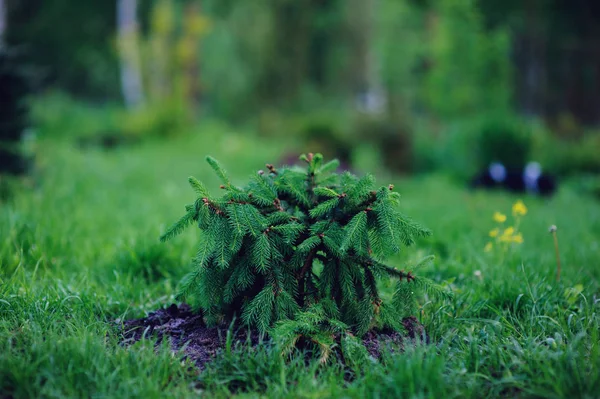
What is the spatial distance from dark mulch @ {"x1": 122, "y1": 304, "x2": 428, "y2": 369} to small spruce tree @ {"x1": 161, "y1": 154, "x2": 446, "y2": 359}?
0.08m

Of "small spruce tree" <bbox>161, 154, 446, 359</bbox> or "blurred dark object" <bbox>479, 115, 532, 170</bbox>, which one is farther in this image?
"blurred dark object" <bbox>479, 115, 532, 170</bbox>

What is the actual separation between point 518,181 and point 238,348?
26.6 feet

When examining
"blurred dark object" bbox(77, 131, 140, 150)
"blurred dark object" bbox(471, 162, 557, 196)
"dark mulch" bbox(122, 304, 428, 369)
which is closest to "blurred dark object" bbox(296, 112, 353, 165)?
"blurred dark object" bbox(471, 162, 557, 196)

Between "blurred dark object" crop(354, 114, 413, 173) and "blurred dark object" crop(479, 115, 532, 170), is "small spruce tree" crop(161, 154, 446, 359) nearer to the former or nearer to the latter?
"blurred dark object" crop(354, 114, 413, 173)

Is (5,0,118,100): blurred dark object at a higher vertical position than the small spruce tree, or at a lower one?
higher

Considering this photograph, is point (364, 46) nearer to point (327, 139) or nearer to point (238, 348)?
point (327, 139)

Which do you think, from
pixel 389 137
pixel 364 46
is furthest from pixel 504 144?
pixel 364 46

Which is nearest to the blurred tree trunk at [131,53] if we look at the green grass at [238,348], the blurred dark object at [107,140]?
the blurred dark object at [107,140]

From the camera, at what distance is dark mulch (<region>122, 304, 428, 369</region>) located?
2.58 m

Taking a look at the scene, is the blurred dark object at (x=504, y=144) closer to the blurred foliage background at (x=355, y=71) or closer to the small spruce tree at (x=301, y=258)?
the blurred foliage background at (x=355, y=71)

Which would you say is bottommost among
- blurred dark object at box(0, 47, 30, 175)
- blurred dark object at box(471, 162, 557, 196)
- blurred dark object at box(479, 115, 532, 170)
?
blurred dark object at box(471, 162, 557, 196)

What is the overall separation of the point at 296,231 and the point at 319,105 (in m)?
22.8

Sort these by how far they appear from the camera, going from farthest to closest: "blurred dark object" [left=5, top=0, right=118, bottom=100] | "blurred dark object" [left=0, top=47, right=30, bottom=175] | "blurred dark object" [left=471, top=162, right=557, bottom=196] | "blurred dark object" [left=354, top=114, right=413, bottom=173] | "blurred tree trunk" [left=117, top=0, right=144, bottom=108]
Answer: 1. "blurred dark object" [left=5, top=0, right=118, bottom=100]
2. "blurred tree trunk" [left=117, top=0, right=144, bottom=108]
3. "blurred dark object" [left=354, top=114, right=413, bottom=173]
4. "blurred dark object" [left=471, top=162, right=557, bottom=196]
5. "blurred dark object" [left=0, top=47, right=30, bottom=175]

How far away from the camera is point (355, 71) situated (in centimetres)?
2872
